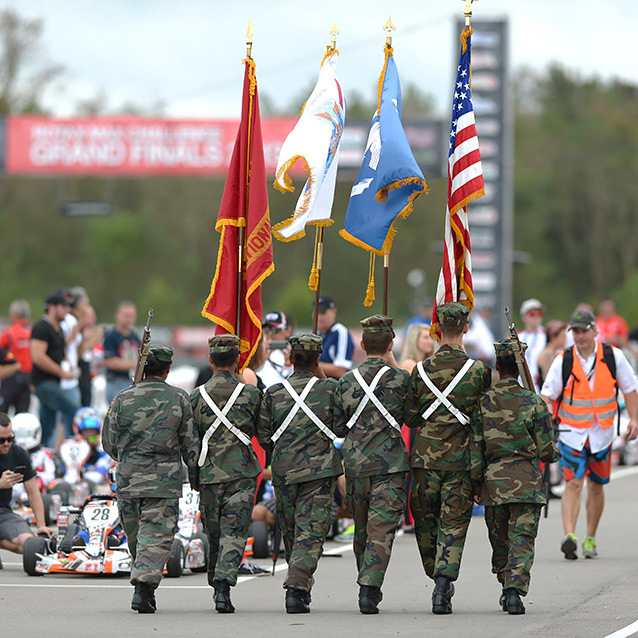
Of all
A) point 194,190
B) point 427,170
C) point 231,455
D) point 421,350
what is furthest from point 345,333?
point 194,190

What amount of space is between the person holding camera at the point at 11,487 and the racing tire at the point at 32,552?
262mm

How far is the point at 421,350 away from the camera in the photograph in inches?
580

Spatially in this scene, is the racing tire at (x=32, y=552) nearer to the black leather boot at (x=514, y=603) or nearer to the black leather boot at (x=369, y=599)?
the black leather boot at (x=369, y=599)

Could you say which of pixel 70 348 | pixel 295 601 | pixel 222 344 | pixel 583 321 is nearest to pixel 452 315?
pixel 222 344

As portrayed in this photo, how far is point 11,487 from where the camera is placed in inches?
494

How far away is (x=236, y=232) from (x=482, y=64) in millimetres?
27317

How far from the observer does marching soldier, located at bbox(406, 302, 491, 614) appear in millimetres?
9750

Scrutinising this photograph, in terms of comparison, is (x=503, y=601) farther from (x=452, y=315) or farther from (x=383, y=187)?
(x=383, y=187)

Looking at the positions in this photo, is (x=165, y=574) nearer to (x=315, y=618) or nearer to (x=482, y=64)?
(x=315, y=618)

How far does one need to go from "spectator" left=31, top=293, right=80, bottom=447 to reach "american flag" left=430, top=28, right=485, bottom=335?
8063 mm

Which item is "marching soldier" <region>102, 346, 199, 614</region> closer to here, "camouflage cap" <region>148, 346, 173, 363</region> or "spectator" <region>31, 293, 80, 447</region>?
"camouflage cap" <region>148, 346, 173, 363</region>

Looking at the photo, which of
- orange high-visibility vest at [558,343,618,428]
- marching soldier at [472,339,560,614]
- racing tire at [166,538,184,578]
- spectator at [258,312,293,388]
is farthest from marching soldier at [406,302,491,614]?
spectator at [258,312,293,388]

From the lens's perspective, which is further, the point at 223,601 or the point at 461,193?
the point at 461,193

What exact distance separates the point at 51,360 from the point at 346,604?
8.88m
